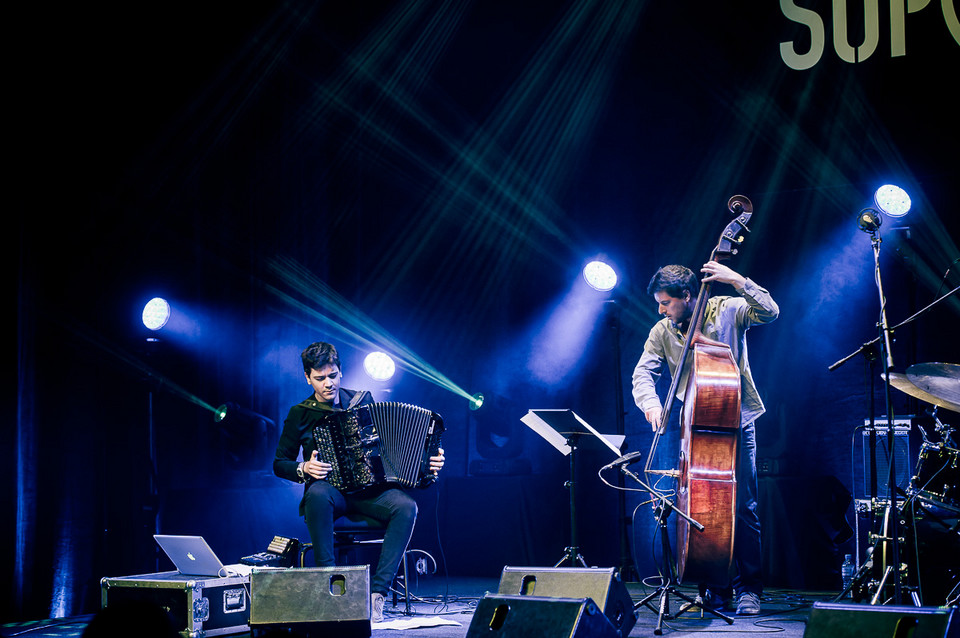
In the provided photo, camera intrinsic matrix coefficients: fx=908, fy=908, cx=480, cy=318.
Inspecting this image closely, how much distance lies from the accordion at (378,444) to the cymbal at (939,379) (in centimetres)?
Result: 241

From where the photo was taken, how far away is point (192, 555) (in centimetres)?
449

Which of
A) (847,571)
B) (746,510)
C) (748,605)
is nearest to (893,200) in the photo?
(847,571)

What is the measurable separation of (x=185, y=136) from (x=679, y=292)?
12.6 ft

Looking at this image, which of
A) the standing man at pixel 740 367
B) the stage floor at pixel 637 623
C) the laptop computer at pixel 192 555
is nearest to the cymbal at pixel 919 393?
the standing man at pixel 740 367

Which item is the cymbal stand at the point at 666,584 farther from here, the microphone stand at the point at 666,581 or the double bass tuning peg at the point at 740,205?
the double bass tuning peg at the point at 740,205

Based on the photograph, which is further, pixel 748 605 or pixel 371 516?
pixel 371 516

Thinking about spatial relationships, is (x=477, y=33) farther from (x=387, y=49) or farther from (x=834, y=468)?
(x=834, y=468)

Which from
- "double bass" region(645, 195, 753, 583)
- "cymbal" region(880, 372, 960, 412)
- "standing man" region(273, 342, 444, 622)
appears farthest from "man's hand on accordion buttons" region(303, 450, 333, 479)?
"cymbal" region(880, 372, 960, 412)

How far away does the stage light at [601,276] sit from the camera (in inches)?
251

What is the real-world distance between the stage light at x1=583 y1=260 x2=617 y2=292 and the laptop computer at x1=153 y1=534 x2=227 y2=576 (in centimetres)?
317

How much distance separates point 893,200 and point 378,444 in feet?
12.0

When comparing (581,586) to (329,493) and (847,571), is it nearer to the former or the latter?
(329,493)

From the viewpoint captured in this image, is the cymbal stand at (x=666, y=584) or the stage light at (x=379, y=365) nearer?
the cymbal stand at (x=666, y=584)

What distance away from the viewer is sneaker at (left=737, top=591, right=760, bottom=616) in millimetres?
4520
